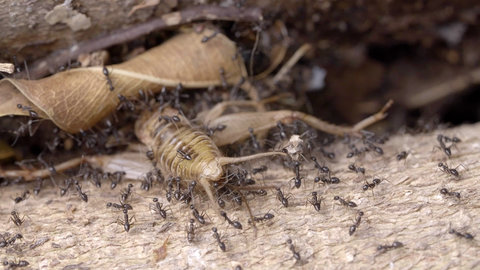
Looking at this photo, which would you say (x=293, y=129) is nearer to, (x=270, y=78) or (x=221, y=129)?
(x=221, y=129)

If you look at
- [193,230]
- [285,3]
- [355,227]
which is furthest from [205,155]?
[285,3]

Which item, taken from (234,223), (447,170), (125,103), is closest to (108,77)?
(125,103)

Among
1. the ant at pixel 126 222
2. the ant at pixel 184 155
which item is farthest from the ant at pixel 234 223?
the ant at pixel 126 222

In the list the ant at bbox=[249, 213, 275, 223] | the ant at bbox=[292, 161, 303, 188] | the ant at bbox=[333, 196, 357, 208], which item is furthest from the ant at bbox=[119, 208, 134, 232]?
the ant at bbox=[333, 196, 357, 208]

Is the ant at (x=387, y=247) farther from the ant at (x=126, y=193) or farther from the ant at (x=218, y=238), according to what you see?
the ant at (x=126, y=193)

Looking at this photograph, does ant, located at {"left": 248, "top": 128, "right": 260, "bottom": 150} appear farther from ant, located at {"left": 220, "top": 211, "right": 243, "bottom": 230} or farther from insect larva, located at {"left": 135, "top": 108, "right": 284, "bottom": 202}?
ant, located at {"left": 220, "top": 211, "right": 243, "bottom": 230}
